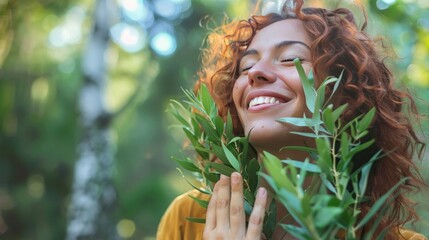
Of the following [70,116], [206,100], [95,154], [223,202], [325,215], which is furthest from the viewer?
[70,116]

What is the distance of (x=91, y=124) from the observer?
250 inches

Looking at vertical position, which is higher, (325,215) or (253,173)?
(325,215)

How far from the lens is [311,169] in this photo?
129 cm

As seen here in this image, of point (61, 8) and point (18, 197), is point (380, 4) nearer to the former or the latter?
point (61, 8)

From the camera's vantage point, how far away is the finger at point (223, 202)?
1.55m

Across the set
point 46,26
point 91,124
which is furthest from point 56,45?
point 91,124

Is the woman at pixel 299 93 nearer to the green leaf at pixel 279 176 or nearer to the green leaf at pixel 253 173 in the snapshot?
the green leaf at pixel 253 173

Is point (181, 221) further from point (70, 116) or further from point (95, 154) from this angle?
point (70, 116)

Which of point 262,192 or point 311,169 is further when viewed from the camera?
point 262,192

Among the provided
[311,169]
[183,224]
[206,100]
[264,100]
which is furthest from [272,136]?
[183,224]

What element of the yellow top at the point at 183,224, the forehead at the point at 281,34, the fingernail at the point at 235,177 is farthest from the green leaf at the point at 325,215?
the yellow top at the point at 183,224

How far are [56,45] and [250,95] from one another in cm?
1187

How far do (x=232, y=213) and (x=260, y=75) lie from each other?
471 millimetres

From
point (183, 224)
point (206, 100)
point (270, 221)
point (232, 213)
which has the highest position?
point (206, 100)
